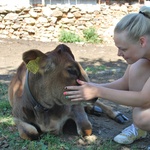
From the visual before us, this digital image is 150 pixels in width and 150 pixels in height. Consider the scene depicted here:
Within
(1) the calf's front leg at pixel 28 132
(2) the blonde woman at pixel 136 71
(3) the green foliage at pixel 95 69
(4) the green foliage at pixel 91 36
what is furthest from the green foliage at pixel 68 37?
(2) the blonde woman at pixel 136 71

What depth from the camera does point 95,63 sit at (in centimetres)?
773

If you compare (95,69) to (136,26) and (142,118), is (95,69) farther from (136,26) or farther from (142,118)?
(136,26)

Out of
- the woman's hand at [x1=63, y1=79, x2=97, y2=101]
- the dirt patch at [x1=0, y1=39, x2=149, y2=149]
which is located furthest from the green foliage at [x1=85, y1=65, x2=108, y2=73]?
the woman's hand at [x1=63, y1=79, x2=97, y2=101]

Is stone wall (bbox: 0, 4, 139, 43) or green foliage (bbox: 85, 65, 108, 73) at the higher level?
stone wall (bbox: 0, 4, 139, 43)

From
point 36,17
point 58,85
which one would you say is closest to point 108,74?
point 58,85

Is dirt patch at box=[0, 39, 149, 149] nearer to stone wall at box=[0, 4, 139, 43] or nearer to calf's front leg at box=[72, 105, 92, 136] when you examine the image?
calf's front leg at box=[72, 105, 92, 136]

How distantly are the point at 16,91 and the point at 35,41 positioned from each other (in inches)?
248

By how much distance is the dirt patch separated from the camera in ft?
12.3

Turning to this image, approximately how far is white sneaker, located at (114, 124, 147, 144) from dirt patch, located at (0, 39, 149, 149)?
0.25 feet

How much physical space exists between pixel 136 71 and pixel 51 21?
796 centimetres

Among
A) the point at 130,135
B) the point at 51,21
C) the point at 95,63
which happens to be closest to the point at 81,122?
the point at 130,135

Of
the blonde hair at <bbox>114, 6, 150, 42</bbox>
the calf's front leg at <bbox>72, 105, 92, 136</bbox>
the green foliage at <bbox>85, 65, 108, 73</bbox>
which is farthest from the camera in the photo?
the green foliage at <bbox>85, 65, 108, 73</bbox>

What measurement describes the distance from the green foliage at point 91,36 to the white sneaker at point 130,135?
7.18m

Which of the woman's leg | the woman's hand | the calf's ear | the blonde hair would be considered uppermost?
the blonde hair
